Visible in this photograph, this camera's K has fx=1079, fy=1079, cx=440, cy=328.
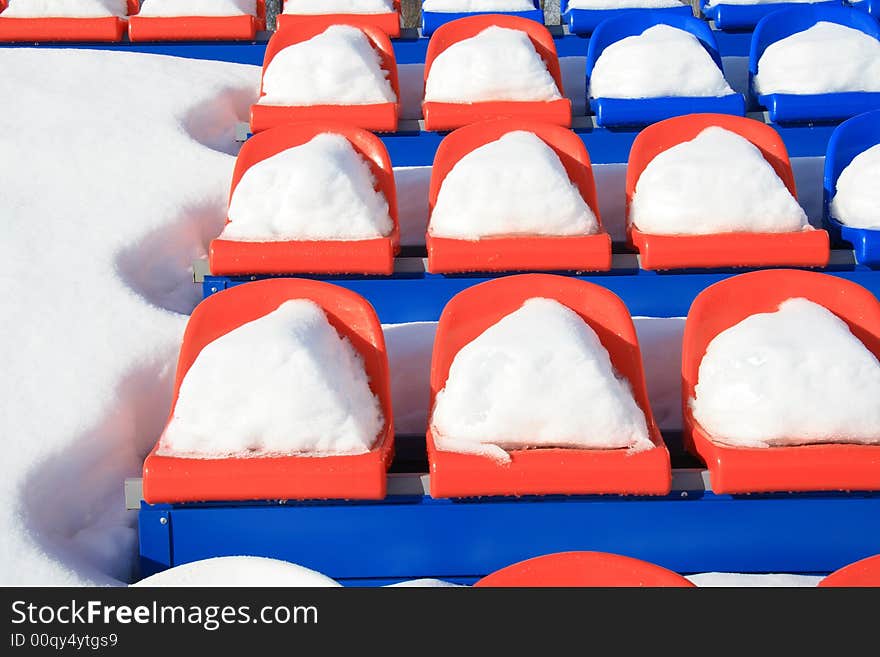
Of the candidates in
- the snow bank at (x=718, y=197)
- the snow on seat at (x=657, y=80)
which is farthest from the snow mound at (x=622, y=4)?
the snow bank at (x=718, y=197)

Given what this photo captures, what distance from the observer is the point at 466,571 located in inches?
44.0

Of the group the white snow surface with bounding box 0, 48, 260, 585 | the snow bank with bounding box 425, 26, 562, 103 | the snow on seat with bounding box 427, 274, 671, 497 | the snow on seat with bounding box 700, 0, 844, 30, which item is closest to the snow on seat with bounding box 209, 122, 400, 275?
the white snow surface with bounding box 0, 48, 260, 585

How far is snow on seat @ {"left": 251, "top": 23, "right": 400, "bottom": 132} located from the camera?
179cm

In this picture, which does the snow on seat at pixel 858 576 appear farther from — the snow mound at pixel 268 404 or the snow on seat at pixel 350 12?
the snow on seat at pixel 350 12

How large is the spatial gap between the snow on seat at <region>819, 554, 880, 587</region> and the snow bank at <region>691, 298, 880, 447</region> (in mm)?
282

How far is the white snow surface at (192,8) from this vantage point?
224cm

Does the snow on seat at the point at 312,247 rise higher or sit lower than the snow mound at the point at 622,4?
lower

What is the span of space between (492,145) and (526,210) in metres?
0.13

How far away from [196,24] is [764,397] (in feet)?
5.02

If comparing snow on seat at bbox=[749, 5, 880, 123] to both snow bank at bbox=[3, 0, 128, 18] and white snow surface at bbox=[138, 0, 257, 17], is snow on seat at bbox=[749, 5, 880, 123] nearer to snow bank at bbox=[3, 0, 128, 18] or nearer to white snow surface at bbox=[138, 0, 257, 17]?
white snow surface at bbox=[138, 0, 257, 17]

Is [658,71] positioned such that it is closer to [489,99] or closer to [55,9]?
[489,99]

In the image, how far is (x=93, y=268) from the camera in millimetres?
1447

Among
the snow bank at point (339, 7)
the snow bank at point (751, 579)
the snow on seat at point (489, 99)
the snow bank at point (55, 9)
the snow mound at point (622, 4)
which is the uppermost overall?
the snow mound at point (622, 4)

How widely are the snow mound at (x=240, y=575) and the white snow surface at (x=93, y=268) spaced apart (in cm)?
13
